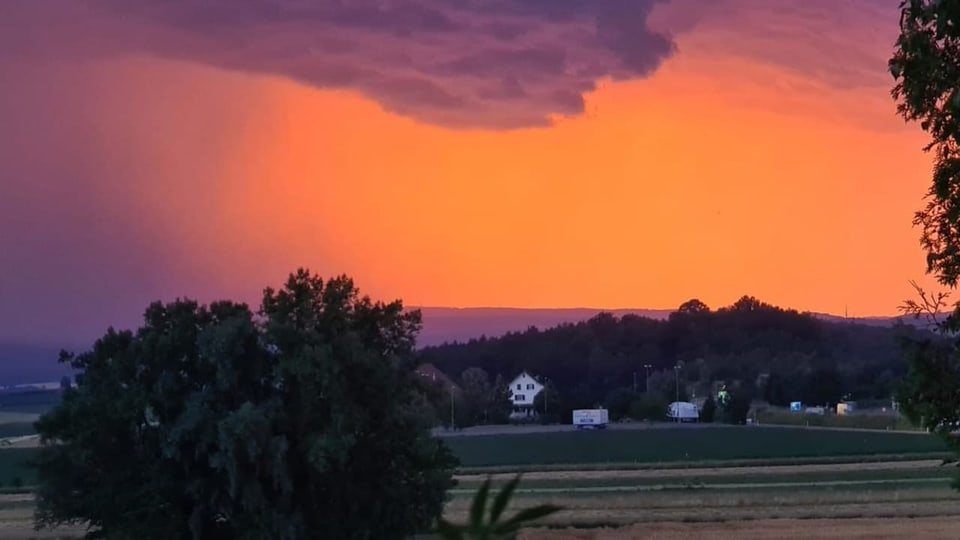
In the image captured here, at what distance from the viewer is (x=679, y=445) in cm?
8275

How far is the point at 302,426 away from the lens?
82.4 feet

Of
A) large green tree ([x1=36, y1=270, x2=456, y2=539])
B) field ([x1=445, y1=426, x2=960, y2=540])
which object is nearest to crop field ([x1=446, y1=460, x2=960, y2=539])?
field ([x1=445, y1=426, x2=960, y2=540])

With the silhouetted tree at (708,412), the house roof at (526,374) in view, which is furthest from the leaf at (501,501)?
the house roof at (526,374)

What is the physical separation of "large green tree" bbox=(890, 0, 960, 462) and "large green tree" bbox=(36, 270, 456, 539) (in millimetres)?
12021

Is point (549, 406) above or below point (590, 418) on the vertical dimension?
above

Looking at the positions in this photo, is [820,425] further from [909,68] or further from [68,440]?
[909,68]

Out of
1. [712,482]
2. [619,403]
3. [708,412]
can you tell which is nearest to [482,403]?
[619,403]

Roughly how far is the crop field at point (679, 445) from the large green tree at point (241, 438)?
1435 inches

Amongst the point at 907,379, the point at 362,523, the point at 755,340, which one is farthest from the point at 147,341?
the point at 755,340

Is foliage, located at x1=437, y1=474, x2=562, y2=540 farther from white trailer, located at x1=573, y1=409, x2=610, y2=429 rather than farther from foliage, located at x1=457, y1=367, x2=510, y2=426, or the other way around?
foliage, located at x1=457, y1=367, x2=510, y2=426

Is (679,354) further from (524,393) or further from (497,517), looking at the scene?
(497,517)

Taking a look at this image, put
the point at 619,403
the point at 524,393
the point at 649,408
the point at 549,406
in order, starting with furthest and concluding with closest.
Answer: the point at 524,393 → the point at 549,406 → the point at 619,403 → the point at 649,408

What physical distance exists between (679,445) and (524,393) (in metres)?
72.7

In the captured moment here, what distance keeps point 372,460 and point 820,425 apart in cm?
8410
